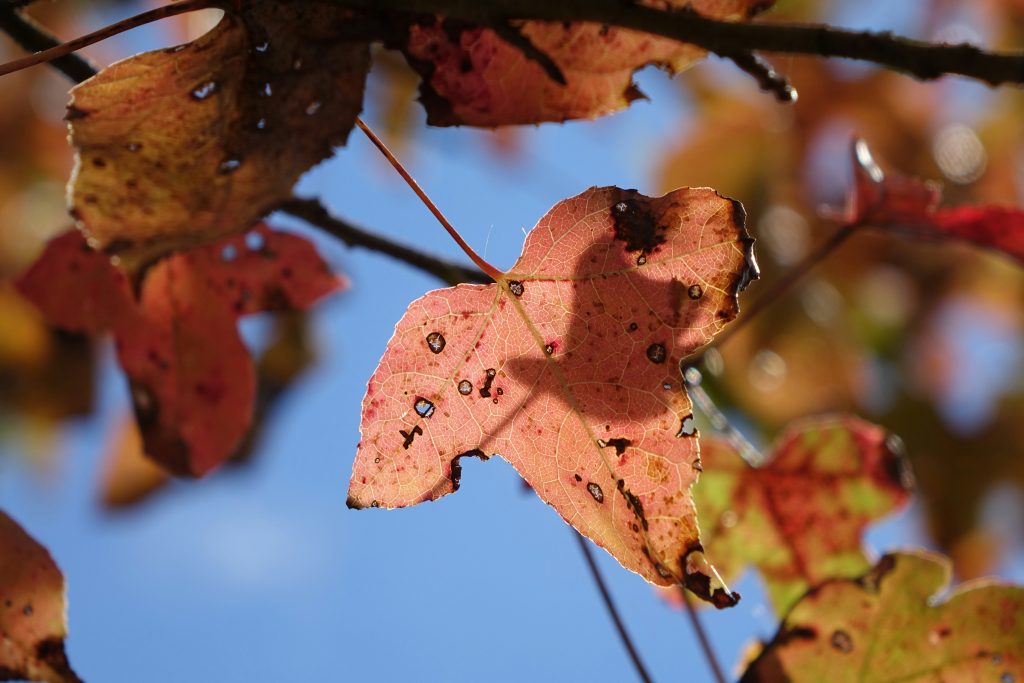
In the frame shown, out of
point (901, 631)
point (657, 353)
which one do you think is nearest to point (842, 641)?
point (901, 631)

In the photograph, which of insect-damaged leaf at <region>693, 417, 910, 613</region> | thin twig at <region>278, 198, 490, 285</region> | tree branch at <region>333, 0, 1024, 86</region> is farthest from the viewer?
insect-damaged leaf at <region>693, 417, 910, 613</region>

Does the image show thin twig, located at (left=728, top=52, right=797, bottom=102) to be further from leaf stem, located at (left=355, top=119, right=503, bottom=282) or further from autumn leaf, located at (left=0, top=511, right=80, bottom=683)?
autumn leaf, located at (left=0, top=511, right=80, bottom=683)

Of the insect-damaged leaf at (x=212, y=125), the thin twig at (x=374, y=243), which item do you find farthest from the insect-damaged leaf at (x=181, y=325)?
the insect-damaged leaf at (x=212, y=125)

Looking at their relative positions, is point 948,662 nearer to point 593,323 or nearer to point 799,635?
point 799,635

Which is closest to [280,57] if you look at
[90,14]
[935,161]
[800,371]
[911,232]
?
[911,232]

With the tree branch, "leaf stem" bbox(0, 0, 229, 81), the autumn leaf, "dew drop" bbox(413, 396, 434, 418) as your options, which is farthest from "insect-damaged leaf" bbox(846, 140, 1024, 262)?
the autumn leaf

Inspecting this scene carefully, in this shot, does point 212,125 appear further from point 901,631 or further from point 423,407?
point 901,631
